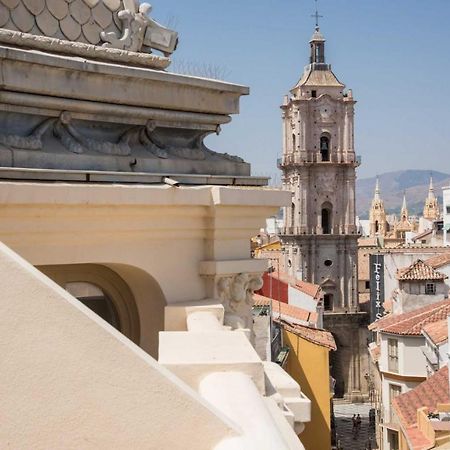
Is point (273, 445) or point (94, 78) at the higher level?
point (94, 78)

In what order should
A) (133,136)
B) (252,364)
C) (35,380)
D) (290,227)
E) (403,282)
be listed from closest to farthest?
(35,380) → (252,364) → (133,136) → (403,282) → (290,227)

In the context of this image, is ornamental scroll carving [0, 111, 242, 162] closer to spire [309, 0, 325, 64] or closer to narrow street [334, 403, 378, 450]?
narrow street [334, 403, 378, 450]

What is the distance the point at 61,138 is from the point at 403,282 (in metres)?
27.6

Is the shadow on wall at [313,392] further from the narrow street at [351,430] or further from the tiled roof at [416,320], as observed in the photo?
the narrow street at [351,430]

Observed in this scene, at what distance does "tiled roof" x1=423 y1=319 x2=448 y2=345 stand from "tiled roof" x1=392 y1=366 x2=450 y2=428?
134cm

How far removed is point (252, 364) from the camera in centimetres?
296

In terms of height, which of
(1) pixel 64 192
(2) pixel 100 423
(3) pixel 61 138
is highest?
(3) pixel 61 138

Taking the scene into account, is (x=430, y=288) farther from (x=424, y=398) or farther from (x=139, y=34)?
(x=139, y=34)

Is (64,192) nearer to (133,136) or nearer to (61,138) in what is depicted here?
(61,138)

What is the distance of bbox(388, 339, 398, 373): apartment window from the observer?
2606cm

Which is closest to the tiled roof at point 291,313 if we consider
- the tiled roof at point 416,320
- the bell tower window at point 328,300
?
the tiled roof at point 416,320

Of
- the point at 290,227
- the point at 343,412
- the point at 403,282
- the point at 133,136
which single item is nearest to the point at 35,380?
the point at 133,136

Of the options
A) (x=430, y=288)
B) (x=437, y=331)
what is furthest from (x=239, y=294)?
(x=430, y=288)

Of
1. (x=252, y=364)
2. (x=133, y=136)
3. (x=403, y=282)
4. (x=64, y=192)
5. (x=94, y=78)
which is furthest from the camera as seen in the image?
(x=403, y=282)
